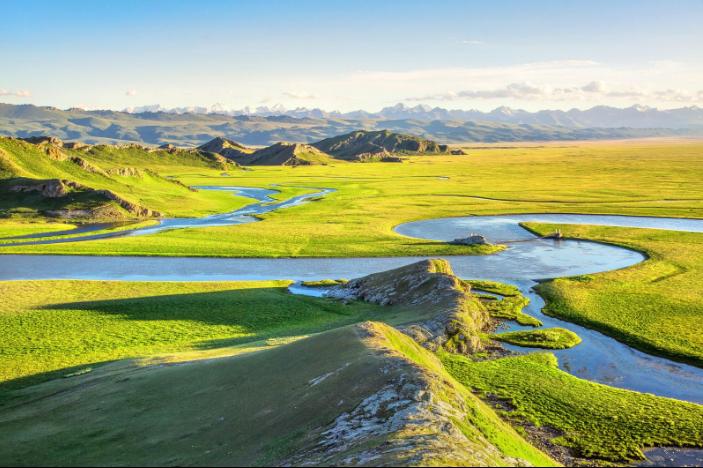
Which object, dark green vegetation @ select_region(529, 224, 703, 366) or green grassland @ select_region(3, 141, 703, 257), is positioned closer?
dark green vegetation @ select_region(529, 224, 703, 366)

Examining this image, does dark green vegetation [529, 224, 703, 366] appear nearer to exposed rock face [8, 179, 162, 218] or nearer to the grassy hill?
exposed rock face [8, 179, 162, 218]

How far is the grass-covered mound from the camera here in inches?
691

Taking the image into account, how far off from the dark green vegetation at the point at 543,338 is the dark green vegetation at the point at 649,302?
3.52 meters

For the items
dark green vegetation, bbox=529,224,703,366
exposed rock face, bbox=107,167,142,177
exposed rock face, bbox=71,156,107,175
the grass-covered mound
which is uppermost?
exposed rock face, bbox=71,156,107,175

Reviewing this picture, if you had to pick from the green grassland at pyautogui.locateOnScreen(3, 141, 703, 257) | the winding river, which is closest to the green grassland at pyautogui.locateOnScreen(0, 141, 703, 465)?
the green grassland at pyautogui.locateOnScreen(3, 141, 703, 257)

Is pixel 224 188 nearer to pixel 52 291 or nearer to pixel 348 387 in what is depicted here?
pixel 52 291

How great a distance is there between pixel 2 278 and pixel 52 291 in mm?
12159

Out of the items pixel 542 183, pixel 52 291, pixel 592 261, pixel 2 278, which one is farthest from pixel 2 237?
pixel 542 183

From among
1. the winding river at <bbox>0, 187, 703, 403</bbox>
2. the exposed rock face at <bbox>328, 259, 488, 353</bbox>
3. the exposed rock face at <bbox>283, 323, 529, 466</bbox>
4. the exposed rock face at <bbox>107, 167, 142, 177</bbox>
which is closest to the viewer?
the exposed rock face at <bbox>283, 323, 529, 466</bbox>

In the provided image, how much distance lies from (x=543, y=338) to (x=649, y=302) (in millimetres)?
14317

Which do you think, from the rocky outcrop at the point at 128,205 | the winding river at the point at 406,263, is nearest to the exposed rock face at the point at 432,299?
the winding river at the point at 406,263

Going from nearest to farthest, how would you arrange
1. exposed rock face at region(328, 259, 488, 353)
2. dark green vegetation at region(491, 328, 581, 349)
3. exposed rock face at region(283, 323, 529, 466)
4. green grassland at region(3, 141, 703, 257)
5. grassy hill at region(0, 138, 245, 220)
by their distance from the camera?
exposed rock face at region(283, 323, 529, 466) < exposed rock face at region(328, 259, 488, 353) < dark green vegetation at region(491, 328, 581, 349) < green grassland at region(3, 141, 703, 257) < grassy hill at region(0, 138, 245, 220)

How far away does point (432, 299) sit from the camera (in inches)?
1724

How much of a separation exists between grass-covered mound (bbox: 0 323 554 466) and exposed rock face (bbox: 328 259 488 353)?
9098 millimetres
